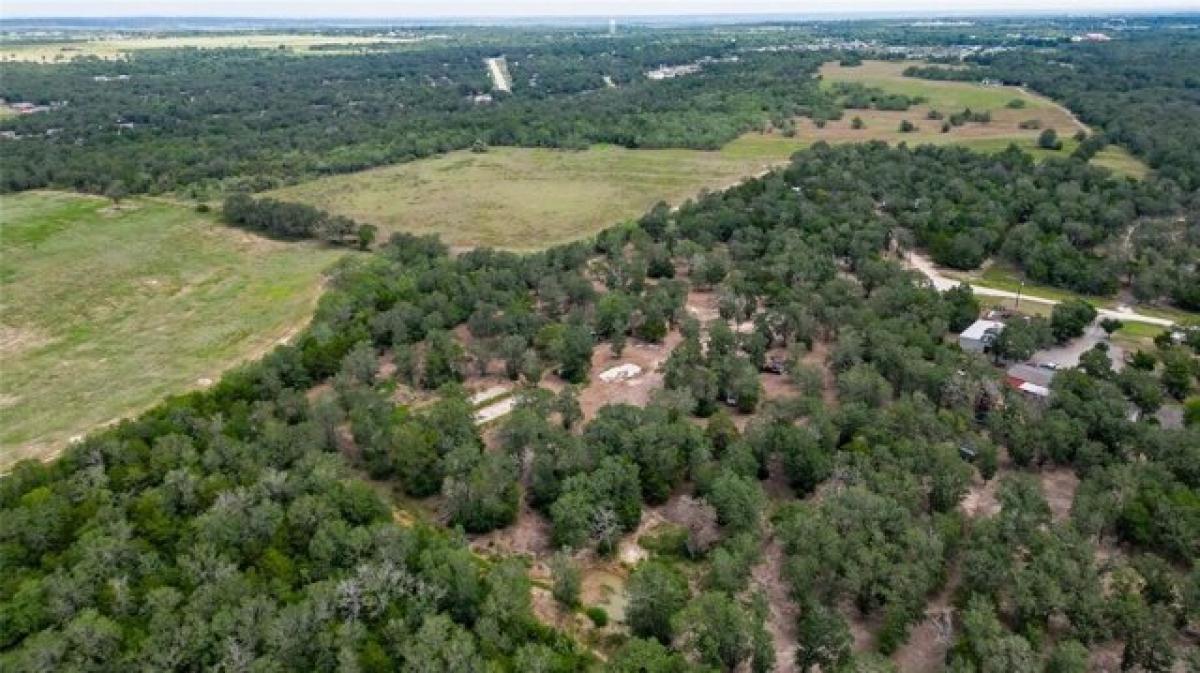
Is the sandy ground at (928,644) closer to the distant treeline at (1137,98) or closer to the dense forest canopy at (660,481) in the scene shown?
the dense forest canopy at (660,481)

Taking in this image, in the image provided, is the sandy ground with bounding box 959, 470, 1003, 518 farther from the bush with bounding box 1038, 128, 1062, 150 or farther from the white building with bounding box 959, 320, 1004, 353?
the bush with bounding box 1038, 128, 1062, 150

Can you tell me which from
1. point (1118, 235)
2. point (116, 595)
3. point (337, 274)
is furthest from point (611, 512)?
point (1118, 235)

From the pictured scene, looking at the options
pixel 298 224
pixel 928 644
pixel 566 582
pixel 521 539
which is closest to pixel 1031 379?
pixel 928 644

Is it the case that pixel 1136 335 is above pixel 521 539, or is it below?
above

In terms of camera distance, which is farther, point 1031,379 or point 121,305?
point 121,305

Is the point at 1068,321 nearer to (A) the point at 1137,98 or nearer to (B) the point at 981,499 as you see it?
(B) the point at 981,499

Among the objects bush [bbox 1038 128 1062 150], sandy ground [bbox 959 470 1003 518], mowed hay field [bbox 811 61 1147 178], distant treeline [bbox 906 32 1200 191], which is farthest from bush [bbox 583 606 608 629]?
bush [bbox 1038 128 1062 150]
